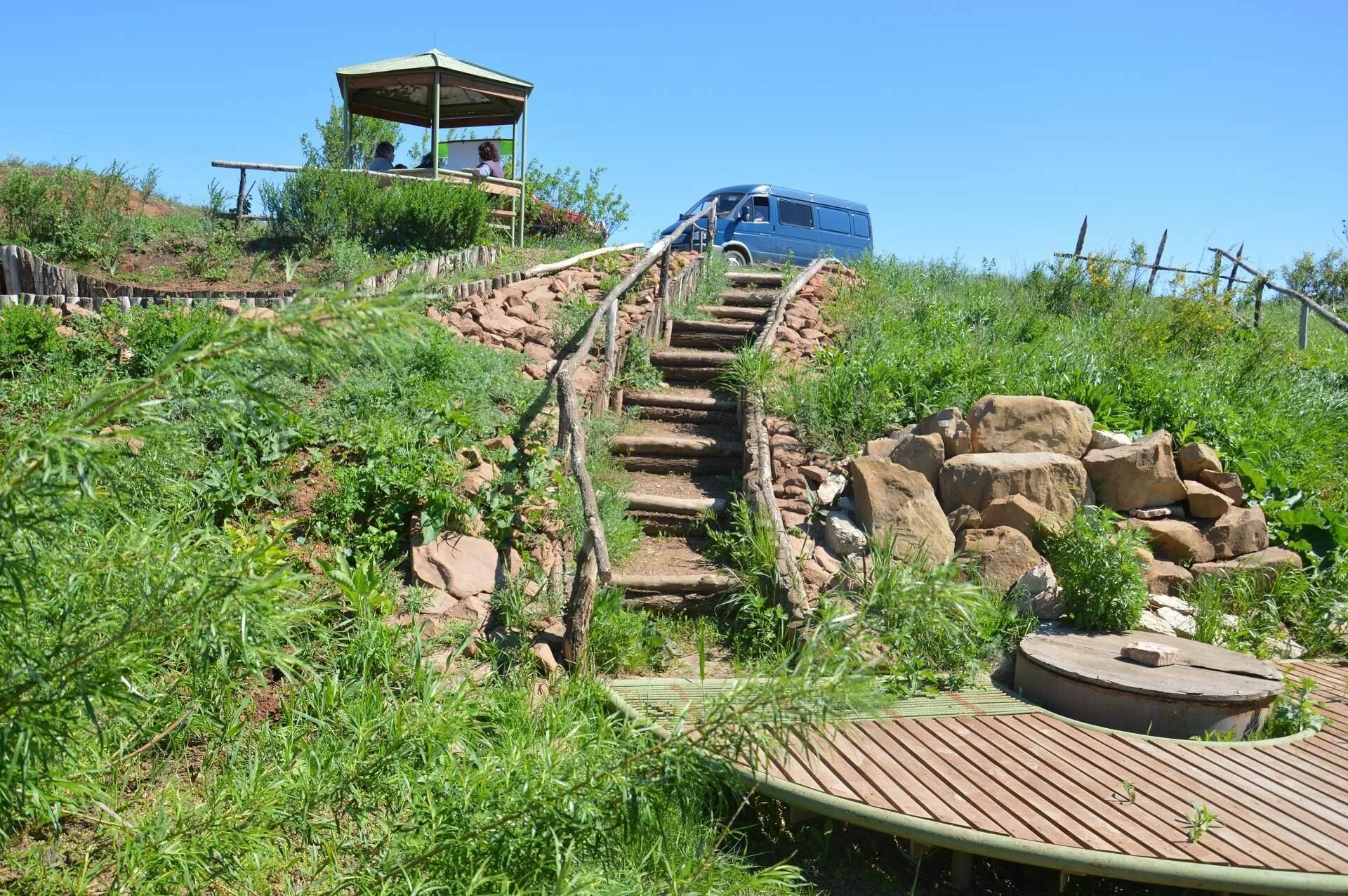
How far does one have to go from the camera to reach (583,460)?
711 centimetres

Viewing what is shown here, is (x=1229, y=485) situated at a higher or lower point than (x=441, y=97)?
lower

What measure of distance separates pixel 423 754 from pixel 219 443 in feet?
12.6

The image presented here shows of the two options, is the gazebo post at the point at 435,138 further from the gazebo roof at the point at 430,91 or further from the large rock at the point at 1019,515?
the large rock at the point at 1019,515

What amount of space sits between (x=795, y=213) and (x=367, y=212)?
7261 millimetres

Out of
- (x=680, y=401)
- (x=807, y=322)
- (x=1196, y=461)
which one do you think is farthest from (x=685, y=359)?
(x=1196, y=461)

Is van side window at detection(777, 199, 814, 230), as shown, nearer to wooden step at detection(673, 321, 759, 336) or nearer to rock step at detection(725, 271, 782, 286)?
rock step at detection(725, 271, 782, 286)

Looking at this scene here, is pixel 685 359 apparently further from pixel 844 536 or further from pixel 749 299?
pixel 844 536

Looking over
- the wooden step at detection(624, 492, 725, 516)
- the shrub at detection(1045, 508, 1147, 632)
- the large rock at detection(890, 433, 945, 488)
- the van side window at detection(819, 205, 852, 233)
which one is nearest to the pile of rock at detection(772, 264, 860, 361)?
the large rock at detection(890, 433, 945, 488)

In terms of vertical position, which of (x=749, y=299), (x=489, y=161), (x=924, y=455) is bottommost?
(x=924, y=455)

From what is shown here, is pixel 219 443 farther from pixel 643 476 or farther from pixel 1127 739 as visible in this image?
pixel 1127 739

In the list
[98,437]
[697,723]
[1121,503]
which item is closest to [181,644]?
[98,437]

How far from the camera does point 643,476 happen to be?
8578 mm

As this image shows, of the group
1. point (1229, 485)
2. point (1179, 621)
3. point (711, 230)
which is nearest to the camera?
point (1179, 621)

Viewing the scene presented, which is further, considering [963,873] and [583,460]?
[583,460]
